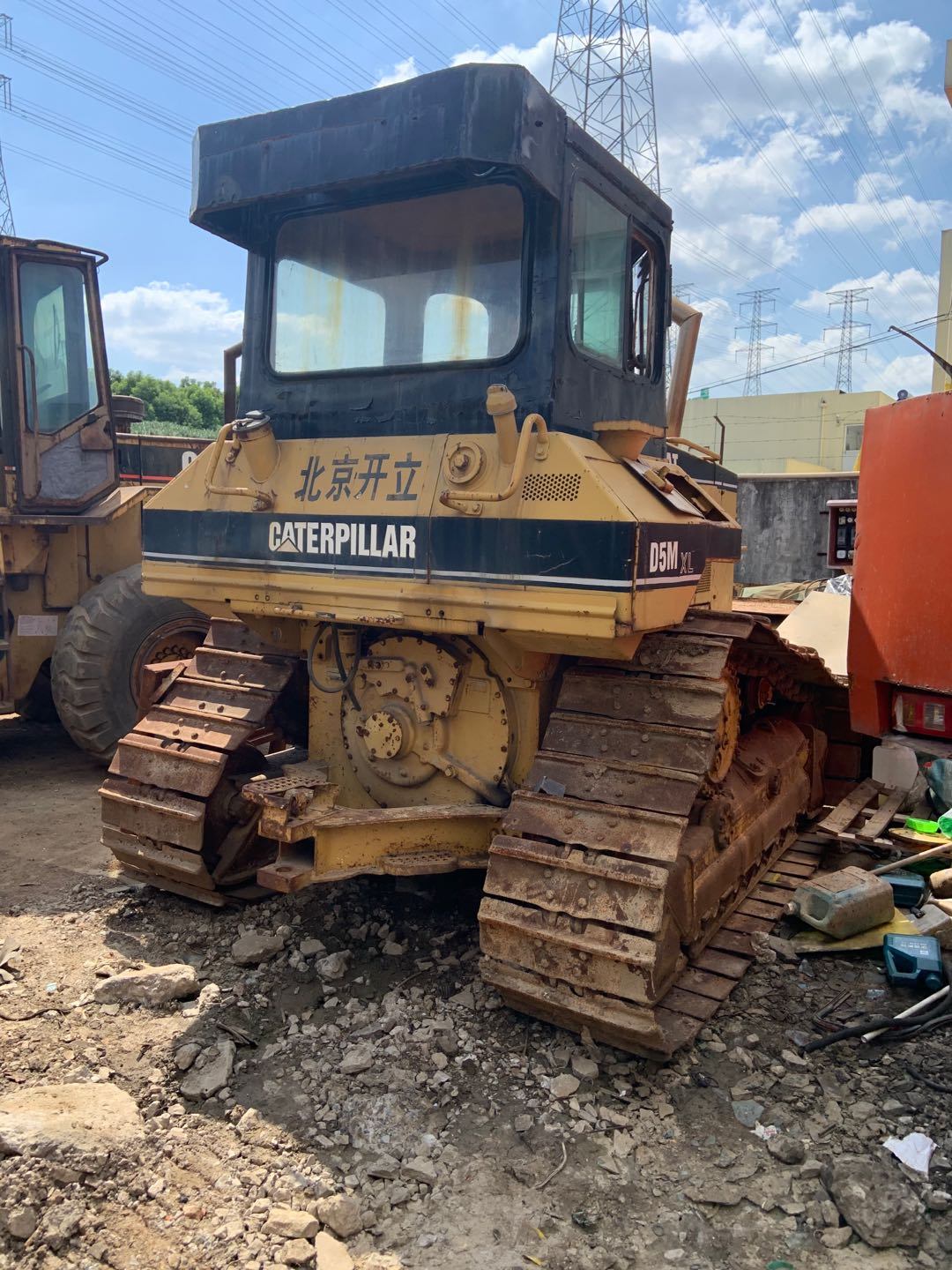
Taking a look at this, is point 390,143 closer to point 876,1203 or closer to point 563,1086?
point 563,1086

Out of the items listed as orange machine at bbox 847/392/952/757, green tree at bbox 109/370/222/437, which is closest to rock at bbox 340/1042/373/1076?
orange machine at bbox 847/392/952/757

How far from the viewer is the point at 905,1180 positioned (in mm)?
2750

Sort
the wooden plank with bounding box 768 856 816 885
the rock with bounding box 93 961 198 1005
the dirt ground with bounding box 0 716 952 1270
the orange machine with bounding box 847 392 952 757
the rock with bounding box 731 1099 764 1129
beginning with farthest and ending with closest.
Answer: the wooden plank with bounding box 768 856 816 885
the orange machine with bounding box 847 392 952 757
the rock with bounding box 93 961 198 1005
the rock with bounding box 731 1099 764 1129
the dirt ground with bounding box 0 716 952 1270

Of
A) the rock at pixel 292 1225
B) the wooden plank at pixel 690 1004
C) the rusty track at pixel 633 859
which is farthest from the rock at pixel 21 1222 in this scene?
the wooden plank at pixel 690 1004

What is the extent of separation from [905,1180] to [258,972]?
236 centimetres

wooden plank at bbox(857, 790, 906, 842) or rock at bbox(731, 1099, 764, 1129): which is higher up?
wooden plank at bbox(857, 790, 906, 842)

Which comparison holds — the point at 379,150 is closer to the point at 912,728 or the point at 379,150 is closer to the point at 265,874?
the point at 265,874

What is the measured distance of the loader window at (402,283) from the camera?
3926mm

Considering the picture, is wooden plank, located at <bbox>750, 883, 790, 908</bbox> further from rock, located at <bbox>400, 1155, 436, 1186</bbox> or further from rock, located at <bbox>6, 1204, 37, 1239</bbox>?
rock, located at <bbox>6, 1204, 37, 1239</bbox>

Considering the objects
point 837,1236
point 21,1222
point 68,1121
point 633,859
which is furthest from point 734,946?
point 21,1222

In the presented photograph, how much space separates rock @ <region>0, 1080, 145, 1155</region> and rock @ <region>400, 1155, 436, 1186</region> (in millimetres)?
771

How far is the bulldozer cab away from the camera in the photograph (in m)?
7.29

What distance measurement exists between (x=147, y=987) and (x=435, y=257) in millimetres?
3059

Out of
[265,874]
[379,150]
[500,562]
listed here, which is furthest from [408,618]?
[379,150]
